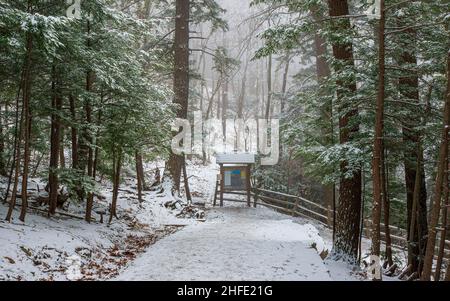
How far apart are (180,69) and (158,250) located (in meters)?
8.78

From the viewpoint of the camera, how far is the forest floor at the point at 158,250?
6.55m

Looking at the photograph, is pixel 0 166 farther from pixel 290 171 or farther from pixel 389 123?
pixel 290 171

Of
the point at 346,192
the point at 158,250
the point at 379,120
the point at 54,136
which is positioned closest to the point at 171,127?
the point at 54,136

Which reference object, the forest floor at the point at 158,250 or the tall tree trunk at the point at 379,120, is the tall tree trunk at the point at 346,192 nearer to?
the forest floor at the point at 158,250

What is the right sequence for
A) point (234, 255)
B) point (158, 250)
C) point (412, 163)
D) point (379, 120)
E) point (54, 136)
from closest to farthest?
point (379, 120)
point (234, 255)
point (158, 250)
point (412, 163)
point (54, 136)

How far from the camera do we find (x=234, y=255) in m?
8.10

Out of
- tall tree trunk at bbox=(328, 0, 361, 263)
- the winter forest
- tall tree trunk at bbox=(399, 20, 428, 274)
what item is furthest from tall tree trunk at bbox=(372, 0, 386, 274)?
tall tree trunk at bbox=(399, 20, 428, 274)

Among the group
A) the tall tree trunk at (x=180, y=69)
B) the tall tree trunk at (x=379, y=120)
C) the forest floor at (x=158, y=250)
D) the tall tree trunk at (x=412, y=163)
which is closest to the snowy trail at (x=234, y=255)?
the forest floor at (x=158, y=250)

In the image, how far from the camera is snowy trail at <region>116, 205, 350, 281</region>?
6766 millimetres

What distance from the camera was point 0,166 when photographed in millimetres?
11711

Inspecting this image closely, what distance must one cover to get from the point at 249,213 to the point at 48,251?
9270 mm

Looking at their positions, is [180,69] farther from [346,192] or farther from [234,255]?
[234,255]

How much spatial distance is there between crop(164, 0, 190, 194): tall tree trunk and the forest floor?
133 inches

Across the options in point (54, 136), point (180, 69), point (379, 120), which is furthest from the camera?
point (180, 69)
